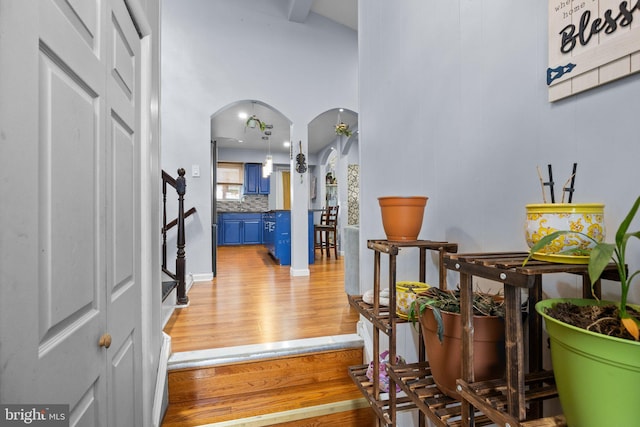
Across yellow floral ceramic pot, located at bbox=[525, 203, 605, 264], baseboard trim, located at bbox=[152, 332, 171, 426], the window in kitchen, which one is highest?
the window in kitchen

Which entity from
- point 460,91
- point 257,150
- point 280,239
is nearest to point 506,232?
point 460,91

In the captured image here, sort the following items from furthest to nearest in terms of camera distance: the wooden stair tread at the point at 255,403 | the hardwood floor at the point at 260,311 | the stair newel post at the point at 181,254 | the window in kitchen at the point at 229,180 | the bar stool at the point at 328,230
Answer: the window in kitchen at the point at 229,180 < the bar stool at the point at 328,230 < the stair newel post at the point at 181,254 < the hardwood floor at the point at 260,311 < the wooden stair tread at the point at 255,403

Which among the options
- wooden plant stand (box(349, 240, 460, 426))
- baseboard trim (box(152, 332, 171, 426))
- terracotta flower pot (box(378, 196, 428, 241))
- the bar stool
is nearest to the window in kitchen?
the bar stool

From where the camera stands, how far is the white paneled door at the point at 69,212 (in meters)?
0.51

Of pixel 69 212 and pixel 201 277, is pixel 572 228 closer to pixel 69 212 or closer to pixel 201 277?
pixel 69 212

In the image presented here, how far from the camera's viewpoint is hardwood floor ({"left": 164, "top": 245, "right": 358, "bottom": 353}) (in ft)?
6.31

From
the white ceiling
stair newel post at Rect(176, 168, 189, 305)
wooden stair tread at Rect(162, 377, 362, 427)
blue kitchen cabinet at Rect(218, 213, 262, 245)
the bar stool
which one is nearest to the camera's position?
wooden stair tread at Rect(162, 377, 362, 427)

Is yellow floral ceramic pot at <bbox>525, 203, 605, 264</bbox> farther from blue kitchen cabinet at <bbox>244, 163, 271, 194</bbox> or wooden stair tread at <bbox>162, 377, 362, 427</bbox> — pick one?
blue kitchen cabinet at <bbox>244, 163, 271, 194</bbox>

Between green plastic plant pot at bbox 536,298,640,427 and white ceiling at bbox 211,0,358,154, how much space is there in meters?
3.87

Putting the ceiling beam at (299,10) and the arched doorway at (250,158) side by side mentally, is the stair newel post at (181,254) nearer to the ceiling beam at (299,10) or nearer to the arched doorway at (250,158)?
the ceiling beam at (299,10)

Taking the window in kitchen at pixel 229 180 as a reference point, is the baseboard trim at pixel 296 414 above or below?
below

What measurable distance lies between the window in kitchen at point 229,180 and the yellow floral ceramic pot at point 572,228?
333 inches

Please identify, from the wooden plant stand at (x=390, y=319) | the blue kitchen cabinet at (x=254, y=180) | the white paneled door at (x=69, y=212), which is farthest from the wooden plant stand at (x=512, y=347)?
the blue kitchen cabinet at (x=254, y=180)

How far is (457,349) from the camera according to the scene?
0.76 m
